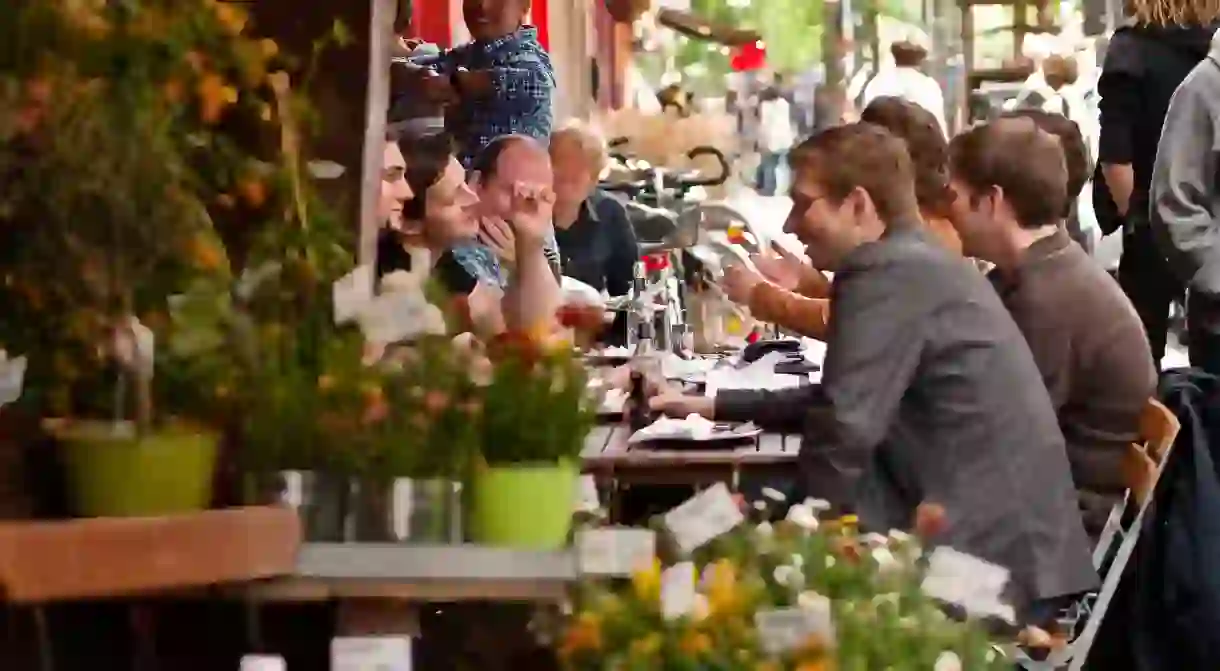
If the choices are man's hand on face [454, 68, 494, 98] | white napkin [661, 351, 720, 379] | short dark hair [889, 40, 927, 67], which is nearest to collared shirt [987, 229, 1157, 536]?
white napkin [661, 351, 720, 379]

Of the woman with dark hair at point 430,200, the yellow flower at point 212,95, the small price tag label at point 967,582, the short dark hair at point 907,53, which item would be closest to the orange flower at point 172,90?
the yellow flower at point 212,95

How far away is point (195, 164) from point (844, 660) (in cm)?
71

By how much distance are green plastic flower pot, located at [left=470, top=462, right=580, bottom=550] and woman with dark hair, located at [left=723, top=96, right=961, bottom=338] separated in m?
2.09

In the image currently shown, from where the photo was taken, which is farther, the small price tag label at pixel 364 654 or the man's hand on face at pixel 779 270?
the man's hand on face at pixel 779 270

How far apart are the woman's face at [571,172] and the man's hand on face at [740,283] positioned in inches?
29.2

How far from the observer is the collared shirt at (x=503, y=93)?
156 inches

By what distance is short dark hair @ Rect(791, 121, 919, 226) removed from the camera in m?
2.66

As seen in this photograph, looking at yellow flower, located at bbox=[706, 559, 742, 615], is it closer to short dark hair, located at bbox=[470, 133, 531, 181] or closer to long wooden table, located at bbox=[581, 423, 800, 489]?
long wooden table, located at bbox=[581, 423, 800, 489]

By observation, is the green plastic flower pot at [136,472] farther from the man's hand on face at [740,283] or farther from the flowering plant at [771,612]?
the man's hand on face at [740,283]

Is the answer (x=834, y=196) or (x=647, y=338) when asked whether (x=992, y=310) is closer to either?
(x=834, y=196)

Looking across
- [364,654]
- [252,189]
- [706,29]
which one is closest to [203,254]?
[252,189]

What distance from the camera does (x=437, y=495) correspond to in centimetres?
154

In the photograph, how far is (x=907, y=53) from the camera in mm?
7059

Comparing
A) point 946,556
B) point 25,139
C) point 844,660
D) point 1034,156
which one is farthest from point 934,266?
point 25,139
